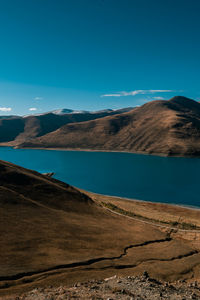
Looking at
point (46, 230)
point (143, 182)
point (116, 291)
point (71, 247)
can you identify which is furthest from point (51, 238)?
point (143, 182)

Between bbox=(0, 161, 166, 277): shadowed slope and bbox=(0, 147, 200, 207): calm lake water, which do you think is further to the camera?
bbox=(0, 147, 200, 207): calm lake water

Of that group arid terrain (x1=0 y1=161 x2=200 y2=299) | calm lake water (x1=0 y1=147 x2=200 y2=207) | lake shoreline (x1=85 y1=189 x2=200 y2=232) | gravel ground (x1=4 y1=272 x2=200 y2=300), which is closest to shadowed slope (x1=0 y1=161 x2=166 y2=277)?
arid terrain (x1=0 y1=161 x2=200 y2=299)

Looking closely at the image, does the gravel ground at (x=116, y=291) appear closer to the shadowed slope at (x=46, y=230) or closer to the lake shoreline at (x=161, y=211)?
the shadowed slope at (x=46, y=230)

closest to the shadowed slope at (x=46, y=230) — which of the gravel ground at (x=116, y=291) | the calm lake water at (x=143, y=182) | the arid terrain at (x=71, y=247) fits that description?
the arid terrain at (x=71, y=247)

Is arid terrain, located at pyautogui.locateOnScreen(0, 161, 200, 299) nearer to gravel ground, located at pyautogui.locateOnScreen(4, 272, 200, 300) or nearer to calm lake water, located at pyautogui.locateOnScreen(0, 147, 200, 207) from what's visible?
gravel ground, located at pyautogui.locateOnScreen(4, 272, 200, 300)

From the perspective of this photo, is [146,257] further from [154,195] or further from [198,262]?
[154,195]

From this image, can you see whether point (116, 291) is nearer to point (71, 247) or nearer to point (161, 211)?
point (71, 247)
